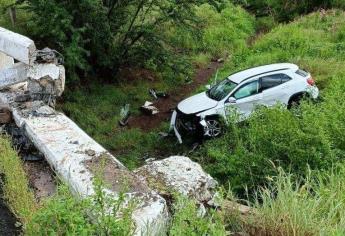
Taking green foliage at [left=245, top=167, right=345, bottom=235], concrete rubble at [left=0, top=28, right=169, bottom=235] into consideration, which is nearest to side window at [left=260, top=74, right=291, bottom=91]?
concrete rubble at [left=0, top=28, right=169, bottom=235]

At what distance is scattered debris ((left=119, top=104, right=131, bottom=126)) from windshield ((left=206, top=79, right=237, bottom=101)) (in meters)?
2.78

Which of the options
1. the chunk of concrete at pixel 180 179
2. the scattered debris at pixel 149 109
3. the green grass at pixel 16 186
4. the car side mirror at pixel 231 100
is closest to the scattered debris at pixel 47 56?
the green grass at pixel 16 186

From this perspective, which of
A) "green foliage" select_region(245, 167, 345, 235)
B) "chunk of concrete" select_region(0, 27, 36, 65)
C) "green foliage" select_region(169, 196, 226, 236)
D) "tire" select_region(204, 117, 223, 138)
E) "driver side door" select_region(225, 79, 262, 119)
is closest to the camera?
"green foliage" select_region(169, 196, 226, 236)

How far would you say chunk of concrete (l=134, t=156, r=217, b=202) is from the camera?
3641mm

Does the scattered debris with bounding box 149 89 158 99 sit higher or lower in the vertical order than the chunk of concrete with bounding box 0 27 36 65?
lower

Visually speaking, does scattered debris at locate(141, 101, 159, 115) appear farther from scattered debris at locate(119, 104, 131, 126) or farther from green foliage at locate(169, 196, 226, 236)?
green foliage at locate(169, 196, 226, 236)

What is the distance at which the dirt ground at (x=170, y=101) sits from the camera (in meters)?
16.0

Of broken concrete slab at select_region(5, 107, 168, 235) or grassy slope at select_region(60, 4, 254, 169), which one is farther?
grassy slope at select_region(60, 4, 254, 169)

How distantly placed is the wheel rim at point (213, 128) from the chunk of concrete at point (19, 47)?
8989mm

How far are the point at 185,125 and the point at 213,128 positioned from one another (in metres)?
0.79

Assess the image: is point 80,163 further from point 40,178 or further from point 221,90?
point 221,90

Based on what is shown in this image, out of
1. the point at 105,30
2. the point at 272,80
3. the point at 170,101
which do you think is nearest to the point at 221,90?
the point at 272,80

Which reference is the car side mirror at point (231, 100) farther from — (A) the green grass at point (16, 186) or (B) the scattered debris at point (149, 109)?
(A) the green grass at point (16, 186)

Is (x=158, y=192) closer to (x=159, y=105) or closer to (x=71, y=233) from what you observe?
(x=71, y=233)
